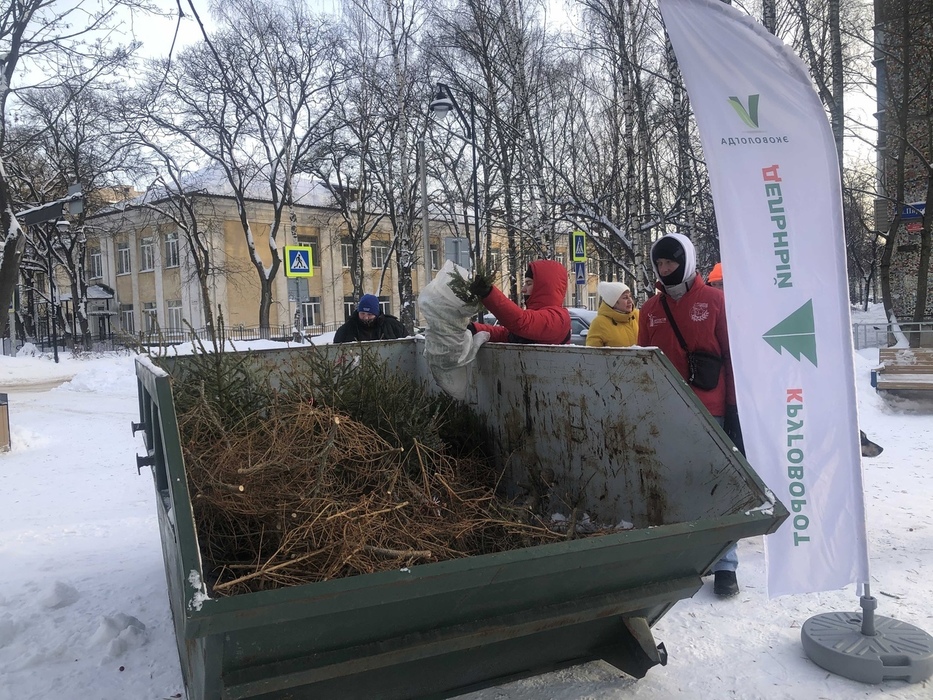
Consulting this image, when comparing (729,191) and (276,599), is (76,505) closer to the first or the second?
(276,599)

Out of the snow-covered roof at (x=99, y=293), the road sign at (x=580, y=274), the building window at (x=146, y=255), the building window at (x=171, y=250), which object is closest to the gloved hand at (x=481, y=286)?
the road sign at (x=580, y=274)

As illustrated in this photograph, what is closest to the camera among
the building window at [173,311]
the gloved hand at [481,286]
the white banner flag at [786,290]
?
the white banner flag at [786,290]

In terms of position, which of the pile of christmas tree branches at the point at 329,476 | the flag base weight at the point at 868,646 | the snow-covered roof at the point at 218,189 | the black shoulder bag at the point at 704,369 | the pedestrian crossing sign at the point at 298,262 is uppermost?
the snow-covered roof at the point at 218,189

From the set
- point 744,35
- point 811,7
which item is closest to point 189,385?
point 744,35

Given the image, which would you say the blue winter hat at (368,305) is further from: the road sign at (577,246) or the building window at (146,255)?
the building window at (146,255)

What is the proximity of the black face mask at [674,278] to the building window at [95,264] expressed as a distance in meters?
42.3

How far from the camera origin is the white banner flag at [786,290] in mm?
3029

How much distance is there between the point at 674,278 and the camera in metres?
3.63

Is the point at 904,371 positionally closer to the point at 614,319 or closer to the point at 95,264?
the point at 614,319

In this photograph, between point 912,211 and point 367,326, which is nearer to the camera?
point 367,326

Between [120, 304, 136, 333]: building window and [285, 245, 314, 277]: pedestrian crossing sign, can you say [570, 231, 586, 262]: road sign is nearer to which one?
[285, 245, 314, 277]: pedestrian crossing sign

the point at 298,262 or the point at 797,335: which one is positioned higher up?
the point at 298,262

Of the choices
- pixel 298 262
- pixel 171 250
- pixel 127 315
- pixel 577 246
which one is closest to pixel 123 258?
pixel 127 315

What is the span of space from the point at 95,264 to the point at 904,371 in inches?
1670
